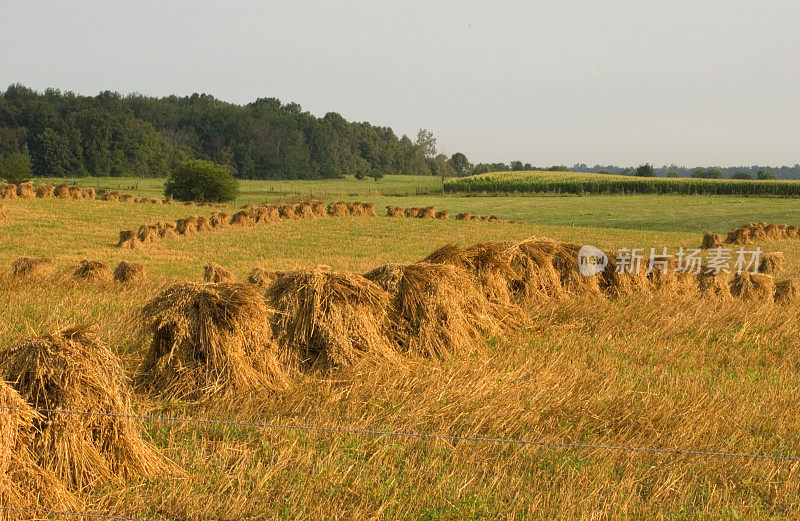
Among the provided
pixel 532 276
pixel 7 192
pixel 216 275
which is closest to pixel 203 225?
pixel 7 192

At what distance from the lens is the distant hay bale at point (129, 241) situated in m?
22.7

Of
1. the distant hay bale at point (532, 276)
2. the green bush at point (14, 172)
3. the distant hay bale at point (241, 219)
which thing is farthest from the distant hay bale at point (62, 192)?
the distant hay bale at point (532, 276)

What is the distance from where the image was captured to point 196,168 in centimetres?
5478

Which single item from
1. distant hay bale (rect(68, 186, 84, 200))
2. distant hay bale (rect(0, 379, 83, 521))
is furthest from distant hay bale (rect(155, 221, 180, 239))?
distant hay bale (rect(0, 379, 83, 521))

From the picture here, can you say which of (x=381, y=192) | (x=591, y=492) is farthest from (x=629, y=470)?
(x=381, y=192)

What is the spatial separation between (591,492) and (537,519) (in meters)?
0.49

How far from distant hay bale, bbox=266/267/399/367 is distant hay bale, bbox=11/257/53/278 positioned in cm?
783

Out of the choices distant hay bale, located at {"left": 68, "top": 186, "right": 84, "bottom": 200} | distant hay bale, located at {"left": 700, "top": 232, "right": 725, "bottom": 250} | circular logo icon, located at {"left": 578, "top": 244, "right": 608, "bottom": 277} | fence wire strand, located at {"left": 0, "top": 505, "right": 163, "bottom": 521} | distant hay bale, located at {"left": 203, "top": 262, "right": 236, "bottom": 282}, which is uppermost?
distant hay bale, located at {"left": 68, "top": 186, "right": 84, "bottom": 200}

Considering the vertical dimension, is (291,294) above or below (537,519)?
above

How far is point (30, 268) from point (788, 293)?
546 inches

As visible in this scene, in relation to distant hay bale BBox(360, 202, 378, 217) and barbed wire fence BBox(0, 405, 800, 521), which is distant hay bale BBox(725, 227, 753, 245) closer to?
distant hay bale BBox(360, 202, 378, 217)

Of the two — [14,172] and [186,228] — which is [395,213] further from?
[14,172]

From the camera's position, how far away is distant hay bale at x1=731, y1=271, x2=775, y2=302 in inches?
481

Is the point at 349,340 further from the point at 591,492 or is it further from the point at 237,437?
the point at 591,492
